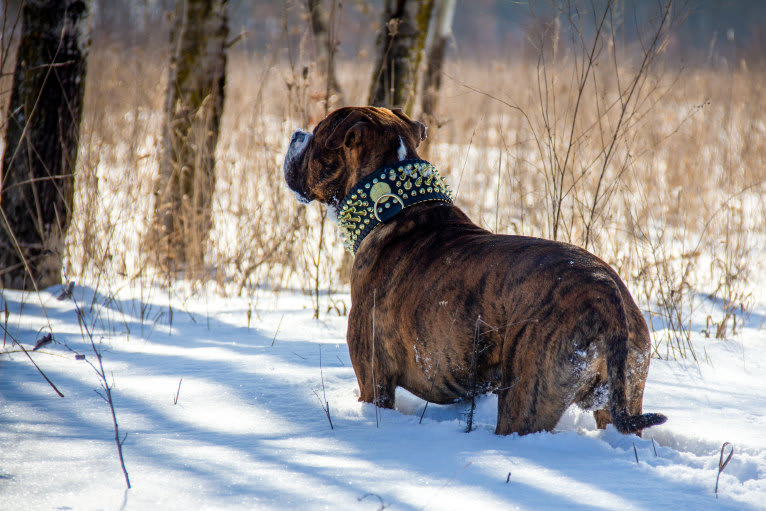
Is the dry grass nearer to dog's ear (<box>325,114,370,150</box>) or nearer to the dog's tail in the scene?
dog's ear (<box>325,114,370,150</box>)

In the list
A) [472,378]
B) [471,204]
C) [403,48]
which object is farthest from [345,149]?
[471,204]

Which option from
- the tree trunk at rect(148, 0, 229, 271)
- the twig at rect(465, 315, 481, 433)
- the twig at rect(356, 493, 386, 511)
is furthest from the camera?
the tree trunk at rect(148, 0, 229, 271)

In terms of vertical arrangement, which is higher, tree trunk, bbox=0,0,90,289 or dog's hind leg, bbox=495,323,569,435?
tree trunk, bbox=0,0,90,289

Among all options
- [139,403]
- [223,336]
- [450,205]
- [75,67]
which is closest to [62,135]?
[75,67]

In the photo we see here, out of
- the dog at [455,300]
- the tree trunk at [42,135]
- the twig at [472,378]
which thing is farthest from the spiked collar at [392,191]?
the tree trunk at [42,135]

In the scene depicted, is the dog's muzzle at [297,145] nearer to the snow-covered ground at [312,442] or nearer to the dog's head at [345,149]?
the dog's head at [345,149]

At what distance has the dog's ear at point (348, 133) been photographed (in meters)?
2.54

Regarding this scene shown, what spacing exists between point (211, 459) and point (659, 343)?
2.47 m

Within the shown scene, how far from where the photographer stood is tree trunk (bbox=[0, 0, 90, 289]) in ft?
13.3

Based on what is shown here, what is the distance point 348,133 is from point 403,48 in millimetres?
2837

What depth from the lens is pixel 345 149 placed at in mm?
2621

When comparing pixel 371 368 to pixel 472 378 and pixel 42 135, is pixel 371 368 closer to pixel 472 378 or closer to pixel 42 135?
pixel 472 378

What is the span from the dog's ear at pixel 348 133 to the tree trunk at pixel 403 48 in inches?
97.8

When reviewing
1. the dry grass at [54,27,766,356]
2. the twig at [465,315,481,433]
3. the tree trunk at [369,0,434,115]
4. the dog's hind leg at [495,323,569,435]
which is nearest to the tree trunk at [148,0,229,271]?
the dry grass at [54,27,766,356]
